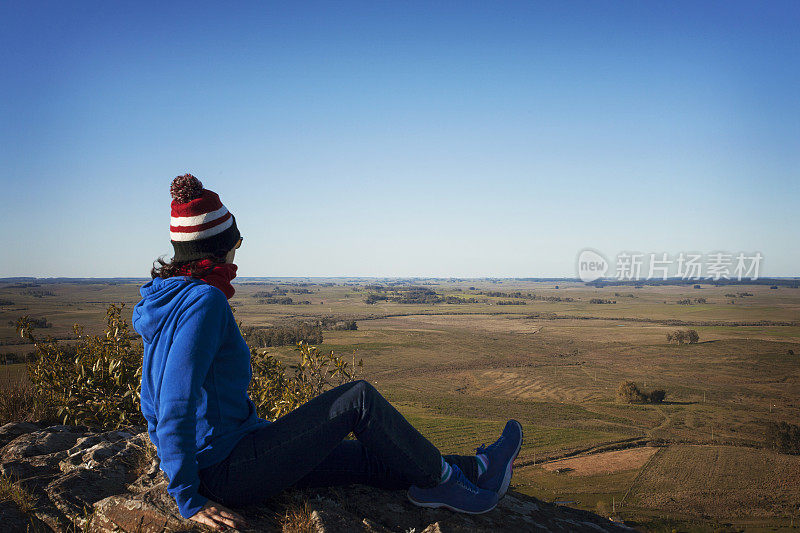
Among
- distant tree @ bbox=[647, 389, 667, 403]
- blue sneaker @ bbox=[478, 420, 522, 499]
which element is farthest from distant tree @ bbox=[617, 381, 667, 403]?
blue sneaker @ bbox=[478, 420, 522, 499]

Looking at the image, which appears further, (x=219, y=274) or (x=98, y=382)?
(x=98, y=382)

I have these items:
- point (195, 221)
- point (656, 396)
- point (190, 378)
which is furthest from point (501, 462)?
point (656, 396)

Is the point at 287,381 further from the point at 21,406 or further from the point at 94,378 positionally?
the point at 21,406

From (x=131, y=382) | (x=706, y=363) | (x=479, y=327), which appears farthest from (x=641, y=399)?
(x=131, y=382)

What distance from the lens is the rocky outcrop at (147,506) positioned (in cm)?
250

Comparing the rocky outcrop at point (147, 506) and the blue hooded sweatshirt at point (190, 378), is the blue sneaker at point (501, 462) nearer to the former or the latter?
the rocky outcrop at point (147, 506)

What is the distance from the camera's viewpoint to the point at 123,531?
2.44 metres

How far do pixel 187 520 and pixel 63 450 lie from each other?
85.9 inches

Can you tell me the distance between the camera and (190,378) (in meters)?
2.04

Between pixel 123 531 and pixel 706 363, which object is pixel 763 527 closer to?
pixel 123 531

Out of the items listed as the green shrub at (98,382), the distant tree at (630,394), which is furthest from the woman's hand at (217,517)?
the distant tree at (630,394)

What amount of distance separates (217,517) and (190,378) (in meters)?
0.75

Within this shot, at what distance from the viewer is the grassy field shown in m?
29.6

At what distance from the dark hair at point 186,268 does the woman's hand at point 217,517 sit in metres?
1.11
